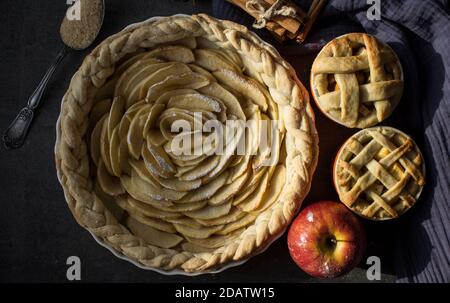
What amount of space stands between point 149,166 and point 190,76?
0.95 feet

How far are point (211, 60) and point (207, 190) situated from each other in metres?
0.39

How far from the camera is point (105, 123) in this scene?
1.64 m

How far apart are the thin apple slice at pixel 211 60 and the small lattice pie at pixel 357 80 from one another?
0.26 metres


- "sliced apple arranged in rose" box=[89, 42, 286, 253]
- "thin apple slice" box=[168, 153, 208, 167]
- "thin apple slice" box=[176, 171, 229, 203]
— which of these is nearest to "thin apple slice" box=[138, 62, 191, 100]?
"sliced apple arranged in rose" box=[89, 42, 286, 253]

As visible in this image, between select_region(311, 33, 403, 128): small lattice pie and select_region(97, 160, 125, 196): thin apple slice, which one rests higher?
select_region(311, 33, 403, 128): small lattice pie

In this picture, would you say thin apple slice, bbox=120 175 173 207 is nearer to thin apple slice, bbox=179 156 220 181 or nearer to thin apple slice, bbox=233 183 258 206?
thin apple slice, bbox=179 156 220 181

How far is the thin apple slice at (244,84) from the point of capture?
1.65 m

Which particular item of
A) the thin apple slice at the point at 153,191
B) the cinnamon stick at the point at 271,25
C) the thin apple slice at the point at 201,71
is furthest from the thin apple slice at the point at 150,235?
the cinnamon stick at the point at 271,25

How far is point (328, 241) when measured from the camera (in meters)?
1.64

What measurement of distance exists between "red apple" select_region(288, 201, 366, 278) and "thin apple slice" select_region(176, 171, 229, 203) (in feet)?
0.85

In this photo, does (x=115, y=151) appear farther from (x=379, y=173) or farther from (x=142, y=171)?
(x=379, y=173)

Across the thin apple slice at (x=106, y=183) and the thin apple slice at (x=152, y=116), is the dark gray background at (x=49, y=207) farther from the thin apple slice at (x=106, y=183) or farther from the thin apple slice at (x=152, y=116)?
the thin apple slice at (x=152, y=116)

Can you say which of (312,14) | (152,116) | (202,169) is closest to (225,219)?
(202,169)

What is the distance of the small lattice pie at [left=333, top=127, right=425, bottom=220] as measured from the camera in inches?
64.3
